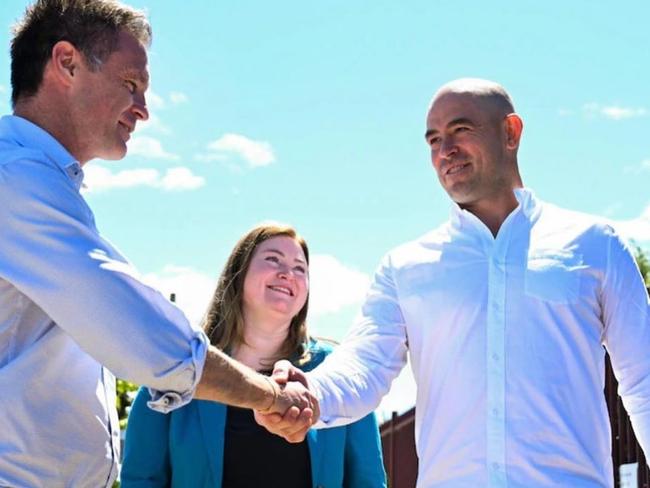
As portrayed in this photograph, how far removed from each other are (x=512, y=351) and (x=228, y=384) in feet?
3.75

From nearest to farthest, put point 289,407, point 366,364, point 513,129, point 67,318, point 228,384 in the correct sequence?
1. point 67,318
2. point 228,384
3. point 289,407
4. point 366,364
5. point 513,129

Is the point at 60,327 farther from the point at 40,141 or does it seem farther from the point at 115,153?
the point at 115,153

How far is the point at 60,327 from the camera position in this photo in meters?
2.91

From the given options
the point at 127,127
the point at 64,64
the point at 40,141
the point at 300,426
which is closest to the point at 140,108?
the point at 127,127

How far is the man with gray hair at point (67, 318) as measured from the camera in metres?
2.80

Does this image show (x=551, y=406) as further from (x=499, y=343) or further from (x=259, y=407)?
(x=259, y=407)

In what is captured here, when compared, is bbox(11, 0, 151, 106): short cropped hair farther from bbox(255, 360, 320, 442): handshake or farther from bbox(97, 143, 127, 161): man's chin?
bbox(255, 360, 320, 442): handshake

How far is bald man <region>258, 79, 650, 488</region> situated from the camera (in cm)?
362

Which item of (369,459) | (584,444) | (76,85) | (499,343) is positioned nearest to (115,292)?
(76,85)

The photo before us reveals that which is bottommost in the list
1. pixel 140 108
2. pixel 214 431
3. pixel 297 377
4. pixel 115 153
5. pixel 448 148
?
pixel 214 431

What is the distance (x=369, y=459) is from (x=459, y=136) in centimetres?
158

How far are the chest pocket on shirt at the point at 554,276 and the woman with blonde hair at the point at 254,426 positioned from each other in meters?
1.29

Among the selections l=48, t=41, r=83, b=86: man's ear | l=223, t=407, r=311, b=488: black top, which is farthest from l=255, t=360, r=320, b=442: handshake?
l=48, t=41, r=83, b=86: man's ear

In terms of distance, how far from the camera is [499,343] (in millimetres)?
3711
